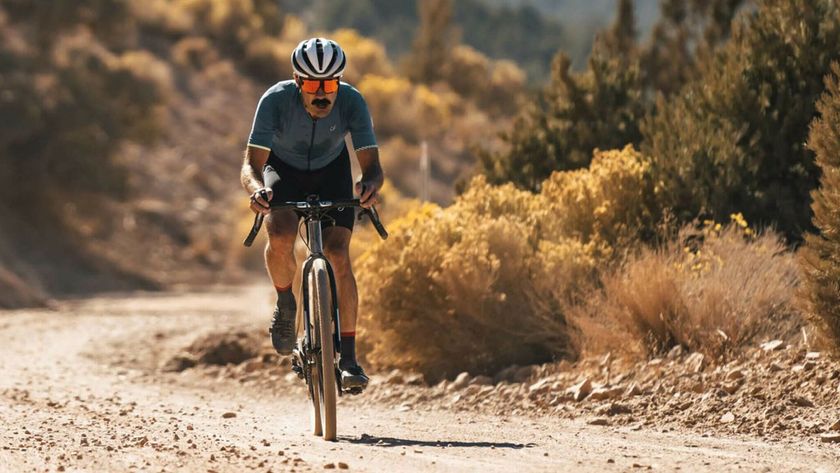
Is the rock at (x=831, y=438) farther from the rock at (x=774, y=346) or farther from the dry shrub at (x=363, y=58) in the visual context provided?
the dry shrub at (x=363, y=58)

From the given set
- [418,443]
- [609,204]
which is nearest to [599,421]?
[418,443]

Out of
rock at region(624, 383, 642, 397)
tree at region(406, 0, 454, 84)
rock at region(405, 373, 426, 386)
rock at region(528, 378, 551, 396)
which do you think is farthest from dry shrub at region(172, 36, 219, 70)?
rock at region(624, 383, 642, 397)

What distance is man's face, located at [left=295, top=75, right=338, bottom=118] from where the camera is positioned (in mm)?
8359

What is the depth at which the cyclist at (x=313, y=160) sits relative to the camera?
830 cm

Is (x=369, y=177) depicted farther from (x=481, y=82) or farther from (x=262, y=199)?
(x=481, y=82)

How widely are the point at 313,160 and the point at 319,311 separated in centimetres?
98

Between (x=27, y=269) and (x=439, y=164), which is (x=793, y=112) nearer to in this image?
(x=27, y=269)

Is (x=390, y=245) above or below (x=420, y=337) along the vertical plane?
above

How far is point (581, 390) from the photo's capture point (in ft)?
33.4

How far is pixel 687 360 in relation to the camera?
405 inches

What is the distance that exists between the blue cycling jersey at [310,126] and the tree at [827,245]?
9.76 feet

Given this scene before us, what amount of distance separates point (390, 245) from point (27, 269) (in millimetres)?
17661

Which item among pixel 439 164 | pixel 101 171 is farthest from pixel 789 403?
pixel 439 164

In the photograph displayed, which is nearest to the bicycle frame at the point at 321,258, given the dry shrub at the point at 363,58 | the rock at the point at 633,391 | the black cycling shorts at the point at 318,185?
the black cycling shorts at the point at 318,185
